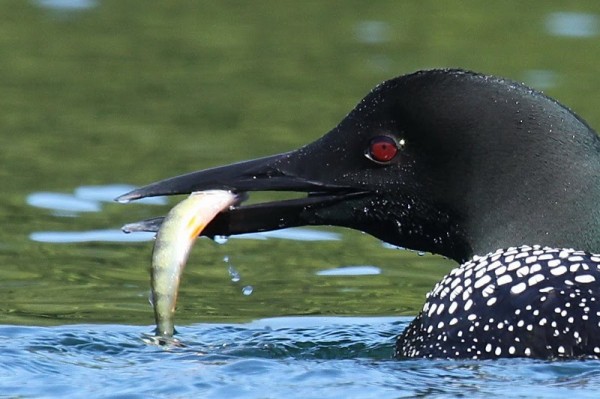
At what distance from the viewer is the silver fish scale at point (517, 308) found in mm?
5582

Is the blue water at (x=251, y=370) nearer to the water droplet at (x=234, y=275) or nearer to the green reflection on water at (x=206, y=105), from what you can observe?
the water droplet at (x=234, y=275)

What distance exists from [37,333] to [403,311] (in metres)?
1.71

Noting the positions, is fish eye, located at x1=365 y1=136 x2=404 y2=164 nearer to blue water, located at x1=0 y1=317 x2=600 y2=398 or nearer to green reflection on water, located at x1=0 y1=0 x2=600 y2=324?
blue water, located at x1=0 y1=317 x2=600 y2=398

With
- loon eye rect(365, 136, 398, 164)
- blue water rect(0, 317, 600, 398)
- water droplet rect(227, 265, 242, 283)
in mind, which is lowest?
blue water rect(0, 317, 600, 398)

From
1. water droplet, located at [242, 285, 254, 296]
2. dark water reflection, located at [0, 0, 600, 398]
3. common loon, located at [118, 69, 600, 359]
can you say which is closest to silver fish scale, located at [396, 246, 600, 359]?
common loon, located at [118, 69, 600, 359]

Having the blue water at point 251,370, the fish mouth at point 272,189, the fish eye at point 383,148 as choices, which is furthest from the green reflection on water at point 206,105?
the fish eye at point 383,148

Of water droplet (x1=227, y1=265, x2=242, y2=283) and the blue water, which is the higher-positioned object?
water droplet (x1=227, y1=265, x2=242, y2=283)

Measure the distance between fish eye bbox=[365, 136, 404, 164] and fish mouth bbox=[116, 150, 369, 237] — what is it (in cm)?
17

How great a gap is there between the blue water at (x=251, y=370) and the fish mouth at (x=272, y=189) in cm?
50

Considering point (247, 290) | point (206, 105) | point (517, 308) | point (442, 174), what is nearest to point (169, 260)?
point (442, 174)

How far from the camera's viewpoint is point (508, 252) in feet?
19.8

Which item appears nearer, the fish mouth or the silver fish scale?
the silver fish scale

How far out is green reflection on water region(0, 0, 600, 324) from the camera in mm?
8055

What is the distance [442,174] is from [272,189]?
2.15 ft
